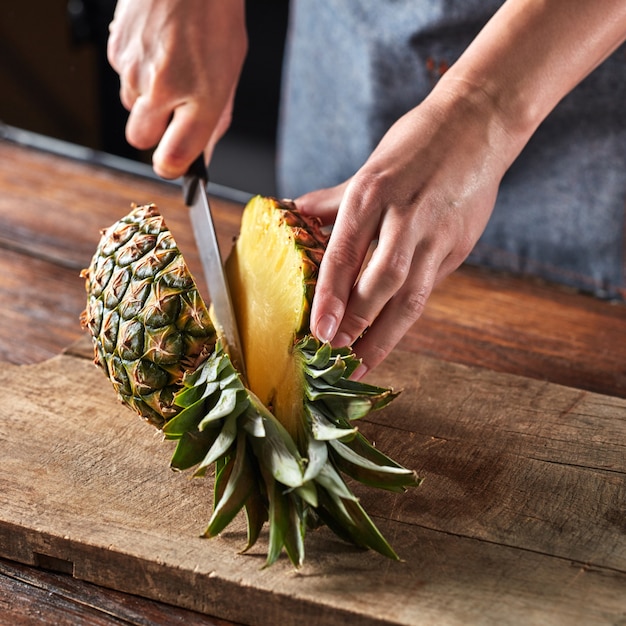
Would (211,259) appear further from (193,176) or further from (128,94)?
(128,94)

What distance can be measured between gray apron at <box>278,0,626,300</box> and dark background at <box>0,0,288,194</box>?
36.2 inches

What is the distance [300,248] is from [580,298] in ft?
2.78

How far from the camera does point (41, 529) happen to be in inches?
42.5

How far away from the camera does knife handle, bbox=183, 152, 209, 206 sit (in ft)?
5.24

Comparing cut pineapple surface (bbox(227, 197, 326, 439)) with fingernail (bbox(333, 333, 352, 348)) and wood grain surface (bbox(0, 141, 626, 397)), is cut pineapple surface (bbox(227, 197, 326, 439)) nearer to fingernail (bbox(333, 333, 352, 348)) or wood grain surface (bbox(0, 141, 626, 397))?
fingernail (bbox(333, 333, 352, 348))

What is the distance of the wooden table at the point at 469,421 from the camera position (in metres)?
1.02

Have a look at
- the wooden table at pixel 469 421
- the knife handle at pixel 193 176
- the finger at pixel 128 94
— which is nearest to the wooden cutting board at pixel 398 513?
the wooden table at pixel 469 421

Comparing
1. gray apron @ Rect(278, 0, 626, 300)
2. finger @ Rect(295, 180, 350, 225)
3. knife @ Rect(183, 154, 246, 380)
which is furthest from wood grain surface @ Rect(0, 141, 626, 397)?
finger @ Rect(295, 180, 350, 225)

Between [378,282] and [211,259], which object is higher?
[378,282]

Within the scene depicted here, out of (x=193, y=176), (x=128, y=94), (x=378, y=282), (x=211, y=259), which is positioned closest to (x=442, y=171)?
(x=378, y=282)

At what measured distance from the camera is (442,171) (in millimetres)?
1238

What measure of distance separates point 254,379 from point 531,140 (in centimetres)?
93

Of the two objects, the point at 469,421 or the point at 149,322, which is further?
the point at 469,421

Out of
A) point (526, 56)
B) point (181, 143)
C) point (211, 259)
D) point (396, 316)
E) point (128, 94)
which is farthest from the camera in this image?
point (128, 94)
